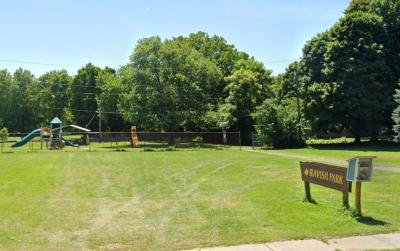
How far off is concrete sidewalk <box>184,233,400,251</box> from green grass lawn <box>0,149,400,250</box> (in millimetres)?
240

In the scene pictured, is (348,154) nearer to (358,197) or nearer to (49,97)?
(358,197)

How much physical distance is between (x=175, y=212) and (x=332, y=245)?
3534 millimetres

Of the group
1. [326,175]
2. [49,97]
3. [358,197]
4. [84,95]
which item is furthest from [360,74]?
[49,97]

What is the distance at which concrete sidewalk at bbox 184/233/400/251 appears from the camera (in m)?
5.96

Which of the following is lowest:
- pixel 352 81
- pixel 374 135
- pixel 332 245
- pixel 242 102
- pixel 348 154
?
pixel 332 245

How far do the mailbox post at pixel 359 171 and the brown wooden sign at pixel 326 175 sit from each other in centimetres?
21

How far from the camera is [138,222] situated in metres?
7.73

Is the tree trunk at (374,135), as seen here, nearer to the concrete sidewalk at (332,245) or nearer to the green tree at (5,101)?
the concrete sidewalk at (332,245)

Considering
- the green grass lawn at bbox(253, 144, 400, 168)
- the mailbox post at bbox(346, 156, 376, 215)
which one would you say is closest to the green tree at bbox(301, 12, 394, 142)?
the green grass lawn at bbox(253, 144, 400, 168)

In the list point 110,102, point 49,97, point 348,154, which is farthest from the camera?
point 49,97

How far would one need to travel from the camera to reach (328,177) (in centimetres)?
872

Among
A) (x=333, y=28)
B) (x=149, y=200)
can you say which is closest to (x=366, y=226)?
(x=149, y=200)

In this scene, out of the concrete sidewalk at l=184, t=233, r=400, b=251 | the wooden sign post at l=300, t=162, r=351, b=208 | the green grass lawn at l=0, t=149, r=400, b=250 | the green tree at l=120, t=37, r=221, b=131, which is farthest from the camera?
the green tree at l=120, t=37, r=221, b=131

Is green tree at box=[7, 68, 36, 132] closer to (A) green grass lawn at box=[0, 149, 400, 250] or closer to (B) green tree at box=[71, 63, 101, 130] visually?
(B) green tree at box=[71, 63, 101, 130]
